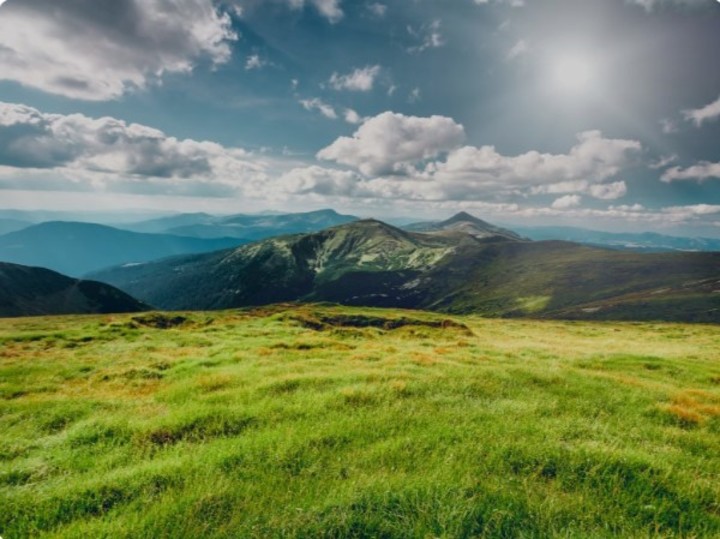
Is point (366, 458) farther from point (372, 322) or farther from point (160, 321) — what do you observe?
point (372, 322)

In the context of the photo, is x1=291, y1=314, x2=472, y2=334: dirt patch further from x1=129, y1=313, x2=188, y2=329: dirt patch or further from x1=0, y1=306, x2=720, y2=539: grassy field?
x1=0, y1=306, x2=720, y2=539: grassy field

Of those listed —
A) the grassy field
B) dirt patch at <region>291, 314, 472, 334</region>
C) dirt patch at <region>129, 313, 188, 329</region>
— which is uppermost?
the grassy field

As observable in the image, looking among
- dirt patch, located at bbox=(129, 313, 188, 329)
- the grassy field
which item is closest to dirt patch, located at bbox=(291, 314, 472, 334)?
dirt patch, located at bbox=(129, 313, 188, 329)

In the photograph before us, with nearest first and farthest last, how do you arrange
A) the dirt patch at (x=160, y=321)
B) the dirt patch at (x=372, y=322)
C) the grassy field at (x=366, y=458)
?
the grassy field at (x=366, y=458) → the dirt patch at (x=160, y=321) → the dirt patch at (x=372, y=322)

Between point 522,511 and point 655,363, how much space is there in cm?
2022

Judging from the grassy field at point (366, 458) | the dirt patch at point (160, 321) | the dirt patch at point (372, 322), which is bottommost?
the dirt patch at point (372, 322)

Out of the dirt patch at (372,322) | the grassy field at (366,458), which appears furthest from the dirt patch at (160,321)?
the grassy field at (366,458)

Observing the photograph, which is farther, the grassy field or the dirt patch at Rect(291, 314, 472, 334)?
the dirt patch at Rect(291, 314, 472, 334)

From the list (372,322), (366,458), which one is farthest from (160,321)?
(366,458)

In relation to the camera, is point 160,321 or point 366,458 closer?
point 366,458

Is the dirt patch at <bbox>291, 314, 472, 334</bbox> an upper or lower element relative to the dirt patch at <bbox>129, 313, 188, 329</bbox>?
lower

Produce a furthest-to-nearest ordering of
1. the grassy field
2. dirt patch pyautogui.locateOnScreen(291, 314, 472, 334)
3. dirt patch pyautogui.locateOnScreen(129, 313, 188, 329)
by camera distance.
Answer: dirt patch pyautogui.locateOnScreen(291, 314, 472, 334)
dirt patch pyautogui.locateOnScreen(129, 313, 188, 329)
the grassy field

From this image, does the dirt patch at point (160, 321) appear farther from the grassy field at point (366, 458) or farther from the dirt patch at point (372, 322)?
the grassy field at point (366, 458)

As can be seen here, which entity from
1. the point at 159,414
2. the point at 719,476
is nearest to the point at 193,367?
the point at 159,414
